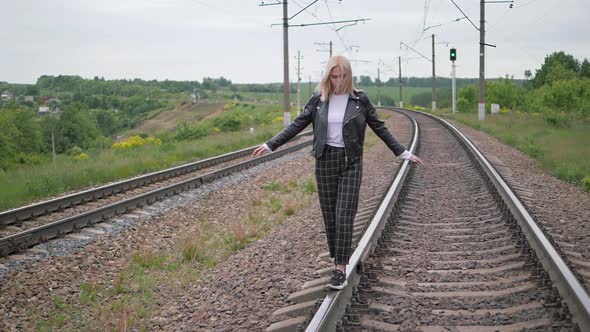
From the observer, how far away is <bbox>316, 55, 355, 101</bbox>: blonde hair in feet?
16.0

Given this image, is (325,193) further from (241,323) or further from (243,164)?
(243,164)

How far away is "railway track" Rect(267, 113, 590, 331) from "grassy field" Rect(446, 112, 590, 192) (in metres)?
5.13

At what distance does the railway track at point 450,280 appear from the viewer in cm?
438

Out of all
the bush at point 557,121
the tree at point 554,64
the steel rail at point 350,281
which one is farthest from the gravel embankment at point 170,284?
the tree at point 554,64

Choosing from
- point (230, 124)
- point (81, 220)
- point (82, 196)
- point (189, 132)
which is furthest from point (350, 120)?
point (230, 124)

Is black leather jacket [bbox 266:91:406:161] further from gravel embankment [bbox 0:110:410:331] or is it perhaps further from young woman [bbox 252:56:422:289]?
gravel embankment [bbox 0:110:410:331]

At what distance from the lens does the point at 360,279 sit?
5242 millimetres

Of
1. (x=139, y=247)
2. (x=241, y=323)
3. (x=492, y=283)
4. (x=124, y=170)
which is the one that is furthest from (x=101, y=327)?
(x=124, y=170)

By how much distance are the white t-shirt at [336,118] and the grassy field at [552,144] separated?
8128 millimetres

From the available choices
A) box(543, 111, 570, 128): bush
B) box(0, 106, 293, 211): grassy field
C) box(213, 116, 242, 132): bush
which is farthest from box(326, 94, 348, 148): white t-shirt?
box(213, 116, 242, 132): bush

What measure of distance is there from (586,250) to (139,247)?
568cm

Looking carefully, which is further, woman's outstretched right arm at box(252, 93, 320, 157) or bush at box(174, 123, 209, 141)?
bush at box(174, 123, 209, 141)

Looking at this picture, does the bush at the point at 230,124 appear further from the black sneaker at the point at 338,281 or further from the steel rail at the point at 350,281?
the black sneaker at the point at 338,281

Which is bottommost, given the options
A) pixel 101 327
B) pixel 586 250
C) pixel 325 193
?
pixel 101 327
